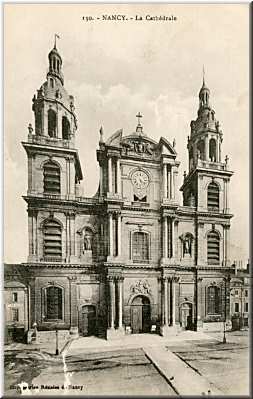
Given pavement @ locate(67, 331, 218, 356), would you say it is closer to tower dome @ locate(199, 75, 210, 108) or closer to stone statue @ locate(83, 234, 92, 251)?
stone statue @ locate(83, 234, 92, 251)

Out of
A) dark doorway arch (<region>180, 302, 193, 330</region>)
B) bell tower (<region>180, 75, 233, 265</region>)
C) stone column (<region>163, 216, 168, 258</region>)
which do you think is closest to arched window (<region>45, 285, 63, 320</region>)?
stone column (<region>163, 216, 168, 258</region>)

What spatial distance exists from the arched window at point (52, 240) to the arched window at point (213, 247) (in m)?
3.20

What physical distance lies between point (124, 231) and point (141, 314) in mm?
1789

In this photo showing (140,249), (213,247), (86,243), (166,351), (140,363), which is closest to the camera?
(140,363)

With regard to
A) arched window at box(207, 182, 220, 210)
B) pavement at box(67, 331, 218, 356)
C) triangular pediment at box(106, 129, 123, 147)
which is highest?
triangular pediment at box(106, 129, 123, 147)

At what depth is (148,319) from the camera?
6004 millimetres

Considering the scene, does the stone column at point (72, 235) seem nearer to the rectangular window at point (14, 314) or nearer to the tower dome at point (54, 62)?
the rectangular window at point (14, 314)

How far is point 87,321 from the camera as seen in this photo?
224 inches

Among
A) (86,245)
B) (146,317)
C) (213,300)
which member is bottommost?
(146,317)

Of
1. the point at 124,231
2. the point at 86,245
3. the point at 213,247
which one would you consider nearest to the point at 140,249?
the point at 124,231

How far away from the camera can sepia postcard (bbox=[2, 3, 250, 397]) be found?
4969 millimetres

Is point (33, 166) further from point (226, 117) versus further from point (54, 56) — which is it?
point (226, 117)

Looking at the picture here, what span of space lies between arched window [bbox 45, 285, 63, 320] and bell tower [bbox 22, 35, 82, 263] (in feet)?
2.07

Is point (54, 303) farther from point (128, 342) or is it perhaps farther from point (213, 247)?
point (213, 247)
